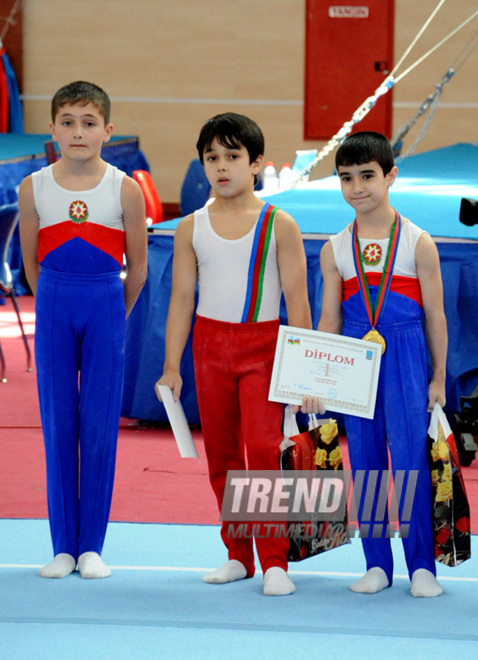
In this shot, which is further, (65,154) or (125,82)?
(125,82)

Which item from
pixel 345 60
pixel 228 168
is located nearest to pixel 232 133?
pixel 228 168

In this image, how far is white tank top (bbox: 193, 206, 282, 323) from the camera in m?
2.36

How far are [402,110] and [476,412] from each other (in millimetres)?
6668

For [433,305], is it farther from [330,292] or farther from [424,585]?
[424,585]

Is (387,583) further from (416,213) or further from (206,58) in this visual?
(206,58)

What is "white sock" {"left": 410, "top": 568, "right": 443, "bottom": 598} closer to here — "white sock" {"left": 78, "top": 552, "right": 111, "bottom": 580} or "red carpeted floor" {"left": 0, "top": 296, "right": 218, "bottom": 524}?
"white sock" {"left": 78, "top": 552, "right": 111, "bottom": 580}

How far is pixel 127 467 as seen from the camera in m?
3.67

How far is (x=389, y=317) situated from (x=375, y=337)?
0.06m

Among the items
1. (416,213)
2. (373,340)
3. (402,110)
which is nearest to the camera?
(373,340)

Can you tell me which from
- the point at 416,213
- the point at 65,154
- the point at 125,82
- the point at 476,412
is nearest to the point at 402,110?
the point at 125,82

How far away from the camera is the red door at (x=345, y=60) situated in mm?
9734

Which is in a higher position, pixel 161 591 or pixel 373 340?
pixel 373 340

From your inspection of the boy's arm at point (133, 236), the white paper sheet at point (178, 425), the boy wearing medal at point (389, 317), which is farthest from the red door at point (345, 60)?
the white paper sheet at point (178, 425)

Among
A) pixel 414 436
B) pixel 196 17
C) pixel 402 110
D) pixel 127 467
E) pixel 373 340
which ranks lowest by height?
pixel 127 467
